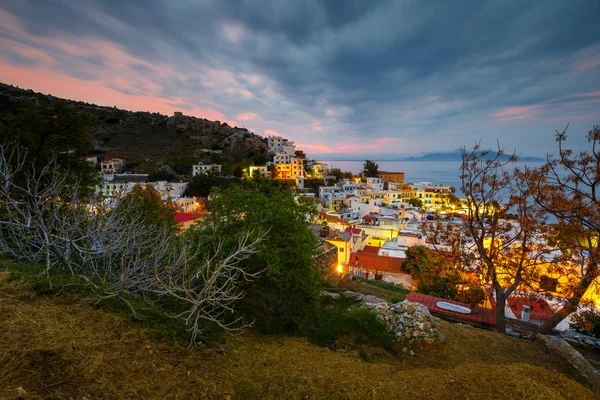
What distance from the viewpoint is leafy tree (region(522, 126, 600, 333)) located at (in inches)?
284

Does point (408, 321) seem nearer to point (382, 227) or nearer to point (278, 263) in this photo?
point (278, 263)

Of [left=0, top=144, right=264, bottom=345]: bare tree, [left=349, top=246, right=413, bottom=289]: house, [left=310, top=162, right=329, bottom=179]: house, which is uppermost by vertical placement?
[left=310, top=162, right=329, bottom=179]: house

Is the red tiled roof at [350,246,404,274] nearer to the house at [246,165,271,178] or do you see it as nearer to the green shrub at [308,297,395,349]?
the green shrub at [308,297,395,349]

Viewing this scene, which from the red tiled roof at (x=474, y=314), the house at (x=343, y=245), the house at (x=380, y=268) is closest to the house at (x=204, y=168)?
the house at (x=343, y=245)

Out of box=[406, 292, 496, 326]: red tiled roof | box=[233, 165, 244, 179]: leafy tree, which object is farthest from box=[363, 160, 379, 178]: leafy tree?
box=[406, 292, 496, 326]: red tiled roof

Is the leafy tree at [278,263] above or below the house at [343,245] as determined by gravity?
above

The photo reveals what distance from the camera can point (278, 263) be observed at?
573cm

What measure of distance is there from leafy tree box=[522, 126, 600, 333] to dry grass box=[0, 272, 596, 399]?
4.63 meters

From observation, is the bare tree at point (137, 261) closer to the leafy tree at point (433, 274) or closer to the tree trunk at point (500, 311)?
the leafy tree at point (433, 274)

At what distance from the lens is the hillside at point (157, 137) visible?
71.4 meters

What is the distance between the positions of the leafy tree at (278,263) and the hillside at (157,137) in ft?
210

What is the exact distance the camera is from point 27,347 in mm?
3025

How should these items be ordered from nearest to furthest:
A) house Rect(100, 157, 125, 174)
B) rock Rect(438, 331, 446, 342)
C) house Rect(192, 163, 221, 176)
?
rock Rect(438, 331, 446, 342) → house Rect(100, 157, 125, 174) → house Rect(192, 163, 221, 176)

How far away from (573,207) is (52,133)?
63.4 ft
